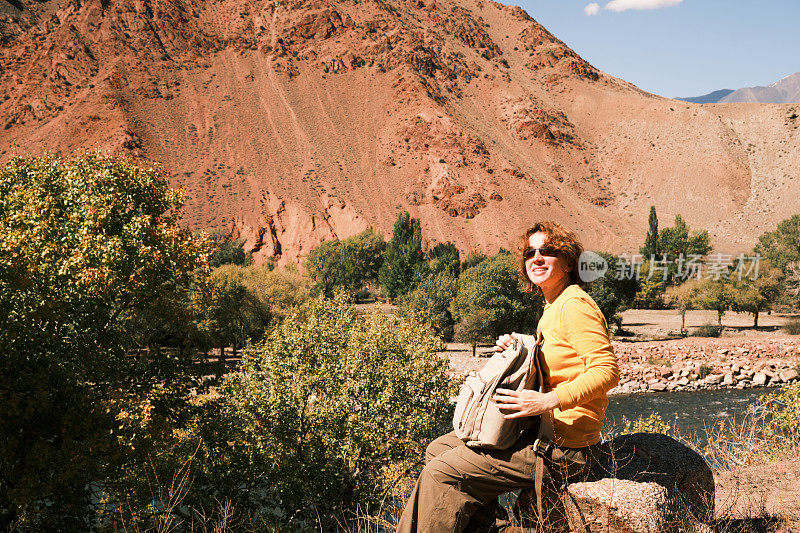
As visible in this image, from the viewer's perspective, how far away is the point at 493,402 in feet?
10.8

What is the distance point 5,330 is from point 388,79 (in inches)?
3726

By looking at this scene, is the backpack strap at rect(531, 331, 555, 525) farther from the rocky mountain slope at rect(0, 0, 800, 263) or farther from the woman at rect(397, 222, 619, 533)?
the rocky mountain slope at rect(0, 0, 800, 263)

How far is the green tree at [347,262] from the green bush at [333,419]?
42.2 m

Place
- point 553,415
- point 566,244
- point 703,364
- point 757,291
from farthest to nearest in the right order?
point 757,291 < point 703,364 < point 566,244 < point 553,415

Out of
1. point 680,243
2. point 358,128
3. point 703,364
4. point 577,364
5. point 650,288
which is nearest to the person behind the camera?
point 577,364

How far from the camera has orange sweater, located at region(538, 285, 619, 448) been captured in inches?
126

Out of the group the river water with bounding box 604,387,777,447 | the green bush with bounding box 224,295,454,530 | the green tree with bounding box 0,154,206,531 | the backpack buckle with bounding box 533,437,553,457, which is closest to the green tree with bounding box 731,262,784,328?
the river water with bounding box 604,387,777,447

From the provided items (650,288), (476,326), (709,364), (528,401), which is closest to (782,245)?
(650,288)

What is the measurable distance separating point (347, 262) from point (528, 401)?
202ft

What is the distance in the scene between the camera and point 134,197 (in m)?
13.2

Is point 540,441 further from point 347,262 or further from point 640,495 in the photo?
point 347,262

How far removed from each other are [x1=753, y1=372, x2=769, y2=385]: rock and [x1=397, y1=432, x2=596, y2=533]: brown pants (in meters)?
36.4

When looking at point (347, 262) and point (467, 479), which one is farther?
point (347, 262)

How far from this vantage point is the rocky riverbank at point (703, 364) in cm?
3381
